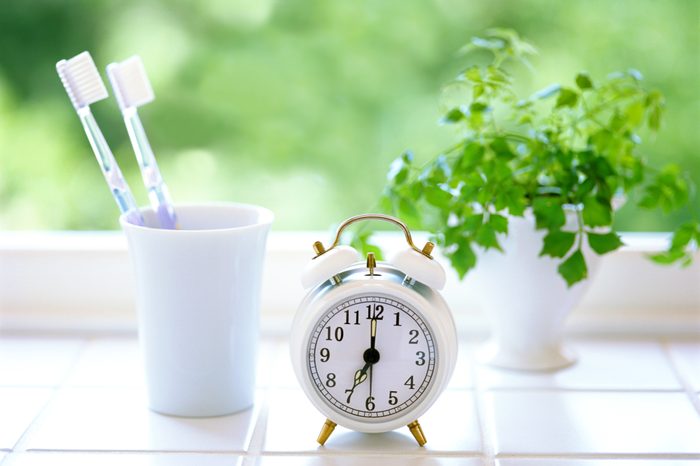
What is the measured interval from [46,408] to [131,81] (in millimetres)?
348

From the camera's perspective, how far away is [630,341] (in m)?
1.27

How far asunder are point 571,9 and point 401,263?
112cm

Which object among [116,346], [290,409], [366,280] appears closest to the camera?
[366,280]

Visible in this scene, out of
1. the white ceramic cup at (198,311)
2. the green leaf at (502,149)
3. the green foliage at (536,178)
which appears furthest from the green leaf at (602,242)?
the white ceramic cup at (198,311)

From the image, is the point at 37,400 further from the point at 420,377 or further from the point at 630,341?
the point at 630,341

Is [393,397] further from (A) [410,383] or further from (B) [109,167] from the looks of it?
(B) [109,167]

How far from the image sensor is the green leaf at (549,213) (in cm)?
105

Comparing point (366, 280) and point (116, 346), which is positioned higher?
point (366, 280)

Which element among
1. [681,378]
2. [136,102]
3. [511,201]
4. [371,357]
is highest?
[136,102]

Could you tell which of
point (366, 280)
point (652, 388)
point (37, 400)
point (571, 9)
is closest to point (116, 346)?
point (37, 400)

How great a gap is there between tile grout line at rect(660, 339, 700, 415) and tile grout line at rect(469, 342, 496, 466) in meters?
0.22

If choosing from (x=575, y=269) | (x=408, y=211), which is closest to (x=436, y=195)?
(x=408, y=211)

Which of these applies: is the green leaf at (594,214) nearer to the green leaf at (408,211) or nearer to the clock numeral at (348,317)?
the green leaf at (408,211)

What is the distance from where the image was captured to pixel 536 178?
1122 millimetres
